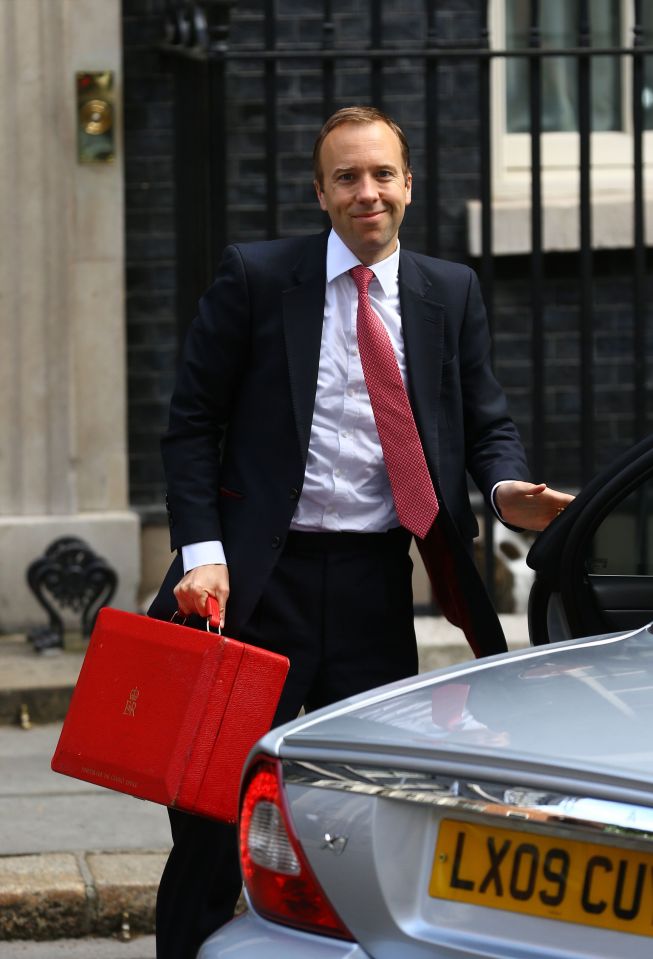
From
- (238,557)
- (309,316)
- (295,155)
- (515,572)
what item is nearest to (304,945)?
(238,557)

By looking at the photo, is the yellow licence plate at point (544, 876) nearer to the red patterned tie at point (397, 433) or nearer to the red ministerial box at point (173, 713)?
the red ministerial box at point (173, 713)

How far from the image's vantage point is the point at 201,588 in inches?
127

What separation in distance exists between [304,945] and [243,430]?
133cm

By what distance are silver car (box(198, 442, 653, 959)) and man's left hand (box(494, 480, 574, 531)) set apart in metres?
0.76

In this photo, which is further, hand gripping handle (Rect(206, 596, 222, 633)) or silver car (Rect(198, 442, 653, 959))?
hand gripping handle (Rect(206, 596, 222, 633))

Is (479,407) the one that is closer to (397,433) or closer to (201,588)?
(397,433)

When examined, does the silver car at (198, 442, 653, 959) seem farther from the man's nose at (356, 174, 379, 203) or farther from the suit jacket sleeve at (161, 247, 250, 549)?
the man's nose at (356, 174, 379, 203)

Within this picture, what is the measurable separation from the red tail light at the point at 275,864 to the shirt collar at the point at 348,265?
125 centimetres

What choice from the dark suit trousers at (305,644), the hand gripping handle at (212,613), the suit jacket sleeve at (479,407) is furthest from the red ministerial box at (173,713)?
the suit jacket sleeve at (479,407)

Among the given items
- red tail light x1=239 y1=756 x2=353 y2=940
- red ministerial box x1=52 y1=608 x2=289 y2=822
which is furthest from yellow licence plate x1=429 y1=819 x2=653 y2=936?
red ministerial box x1=52 y1=608 x2=289 y2=822

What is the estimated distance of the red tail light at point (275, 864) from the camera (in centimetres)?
224

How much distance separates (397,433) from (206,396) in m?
0.39

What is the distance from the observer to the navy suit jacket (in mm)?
3270

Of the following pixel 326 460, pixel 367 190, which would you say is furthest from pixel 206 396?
pixel 367 190
